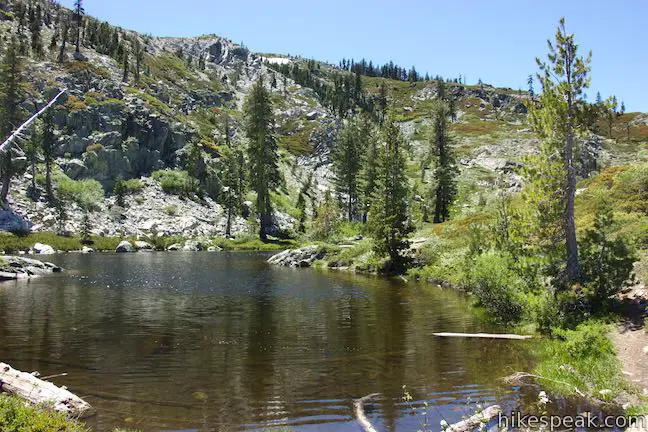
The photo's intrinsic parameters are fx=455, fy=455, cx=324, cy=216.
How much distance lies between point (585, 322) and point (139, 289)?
2608 cm

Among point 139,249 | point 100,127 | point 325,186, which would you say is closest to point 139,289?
point 139,249

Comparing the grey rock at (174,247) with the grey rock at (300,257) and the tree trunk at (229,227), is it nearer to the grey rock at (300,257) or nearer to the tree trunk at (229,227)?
the tree trunk at (229,227)

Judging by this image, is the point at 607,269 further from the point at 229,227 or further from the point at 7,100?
the point at 7,100

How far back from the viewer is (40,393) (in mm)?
9719

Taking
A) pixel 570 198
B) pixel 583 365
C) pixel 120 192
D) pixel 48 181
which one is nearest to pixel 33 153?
pixel 48 181

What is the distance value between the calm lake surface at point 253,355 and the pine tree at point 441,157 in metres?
34.9

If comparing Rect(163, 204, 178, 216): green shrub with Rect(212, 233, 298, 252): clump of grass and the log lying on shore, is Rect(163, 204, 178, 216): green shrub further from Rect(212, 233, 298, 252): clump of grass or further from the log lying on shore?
the log lying on shore

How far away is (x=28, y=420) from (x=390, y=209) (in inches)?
1522

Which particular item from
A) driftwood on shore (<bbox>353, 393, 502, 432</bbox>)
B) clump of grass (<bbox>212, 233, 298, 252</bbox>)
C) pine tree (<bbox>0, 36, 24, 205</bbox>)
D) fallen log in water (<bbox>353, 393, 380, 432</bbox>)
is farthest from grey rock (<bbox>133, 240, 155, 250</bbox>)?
driftwood on shore (<bbox>353, 393, 502, 432</bbox>)

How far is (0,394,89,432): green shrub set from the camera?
294 inches

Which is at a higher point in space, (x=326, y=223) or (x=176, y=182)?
(x=176, y=182)

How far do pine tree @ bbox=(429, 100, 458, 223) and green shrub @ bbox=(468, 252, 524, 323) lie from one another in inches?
1602

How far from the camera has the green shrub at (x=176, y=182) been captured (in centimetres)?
9250

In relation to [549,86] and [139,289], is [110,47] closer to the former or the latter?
[139,289]
